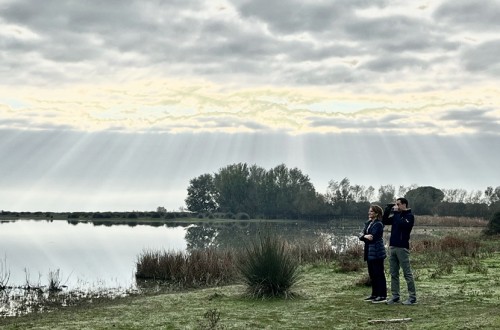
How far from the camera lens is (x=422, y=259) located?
1944 cm

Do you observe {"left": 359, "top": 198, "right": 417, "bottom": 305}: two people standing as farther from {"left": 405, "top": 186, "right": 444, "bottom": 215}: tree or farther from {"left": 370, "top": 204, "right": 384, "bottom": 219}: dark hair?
{"left": 405, "top": 186, "right": 444, "bottom": 215}: tree

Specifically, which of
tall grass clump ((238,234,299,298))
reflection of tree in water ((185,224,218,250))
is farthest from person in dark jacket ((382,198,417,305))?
reflection of tree in water ((185,224,218,250))

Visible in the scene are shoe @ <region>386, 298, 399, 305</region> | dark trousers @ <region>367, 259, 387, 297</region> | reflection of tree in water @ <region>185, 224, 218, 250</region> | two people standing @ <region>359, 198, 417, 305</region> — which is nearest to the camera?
two people standing @ <region>359, 198, 417, 305</region>

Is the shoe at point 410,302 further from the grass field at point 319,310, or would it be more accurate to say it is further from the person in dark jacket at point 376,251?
the person in dark jacket at point 376,251

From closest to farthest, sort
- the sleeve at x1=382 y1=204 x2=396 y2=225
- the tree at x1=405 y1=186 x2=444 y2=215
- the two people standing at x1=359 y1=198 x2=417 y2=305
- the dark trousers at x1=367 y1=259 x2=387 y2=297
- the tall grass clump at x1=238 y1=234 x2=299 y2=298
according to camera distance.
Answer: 1. the two people standing at x1=359 y1=198 x2=417 y2=305
2. the sleeve at x1=382 y1=204 x2=396 y2=225
3. the dark trousers at x1=367 y1=259 x2=387 y2=297
4. the tall grass clump at x1=238 y1=234 x2=299 y2=298
5. the tree at x1=405 y1=186 x2=444 y2=215

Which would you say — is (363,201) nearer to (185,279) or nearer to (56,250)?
(56,250)

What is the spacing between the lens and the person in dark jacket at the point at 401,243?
10719 millimetres

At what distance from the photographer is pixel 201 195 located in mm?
117188

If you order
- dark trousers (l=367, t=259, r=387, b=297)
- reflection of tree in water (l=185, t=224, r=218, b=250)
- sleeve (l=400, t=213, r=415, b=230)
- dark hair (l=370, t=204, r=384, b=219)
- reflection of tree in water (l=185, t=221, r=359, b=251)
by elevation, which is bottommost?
reflection of tree in water (l=185, t=224, r=218, b=250)

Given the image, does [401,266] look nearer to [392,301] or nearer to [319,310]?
[392,301]

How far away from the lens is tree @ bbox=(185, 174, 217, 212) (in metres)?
117

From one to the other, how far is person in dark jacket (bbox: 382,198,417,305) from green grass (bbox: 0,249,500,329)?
41 cm

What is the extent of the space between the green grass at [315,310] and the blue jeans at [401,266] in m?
0.36

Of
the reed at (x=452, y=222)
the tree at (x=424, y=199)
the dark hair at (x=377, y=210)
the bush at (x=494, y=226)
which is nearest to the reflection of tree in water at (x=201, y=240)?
the bush at (x=494, y=226)
